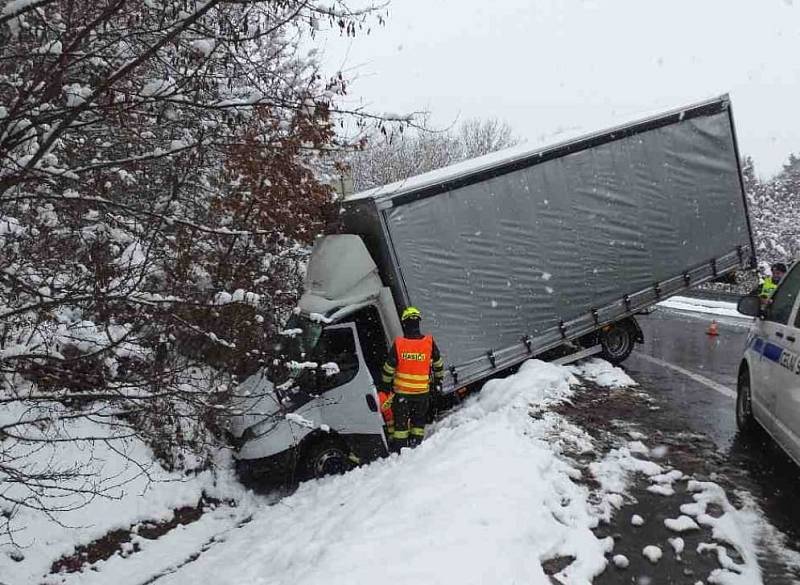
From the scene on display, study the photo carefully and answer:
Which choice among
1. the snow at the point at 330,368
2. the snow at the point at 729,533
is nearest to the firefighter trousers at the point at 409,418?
the snow at the point at 330,368

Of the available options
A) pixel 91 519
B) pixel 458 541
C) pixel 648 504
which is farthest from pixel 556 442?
pixel 91 519

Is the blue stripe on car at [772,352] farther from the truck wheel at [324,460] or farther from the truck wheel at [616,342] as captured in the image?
the truck wheel at [324,460]

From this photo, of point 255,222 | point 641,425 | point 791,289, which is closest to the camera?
point 791,289

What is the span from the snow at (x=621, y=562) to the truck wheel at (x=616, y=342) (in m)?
6.00

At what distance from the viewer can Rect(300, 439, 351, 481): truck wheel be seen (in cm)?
729

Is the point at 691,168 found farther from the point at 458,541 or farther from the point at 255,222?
the point at 458,541

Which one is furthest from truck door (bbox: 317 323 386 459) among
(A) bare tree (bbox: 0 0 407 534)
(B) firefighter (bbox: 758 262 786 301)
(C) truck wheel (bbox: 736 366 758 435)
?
(B) firefighter (bbox: 758 262 786 301)

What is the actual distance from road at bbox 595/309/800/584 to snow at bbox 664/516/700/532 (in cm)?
14

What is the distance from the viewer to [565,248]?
8.87m

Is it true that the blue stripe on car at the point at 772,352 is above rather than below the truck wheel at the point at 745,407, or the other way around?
above

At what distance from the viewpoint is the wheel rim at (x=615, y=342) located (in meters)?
9.81

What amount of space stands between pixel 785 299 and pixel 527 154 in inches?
151

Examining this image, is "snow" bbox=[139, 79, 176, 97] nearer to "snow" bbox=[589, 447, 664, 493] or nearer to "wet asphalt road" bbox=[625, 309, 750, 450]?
"snow" bbox=[589, 447, 664, 493]

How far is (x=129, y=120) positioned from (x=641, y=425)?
Answer: 5699 millimetres
